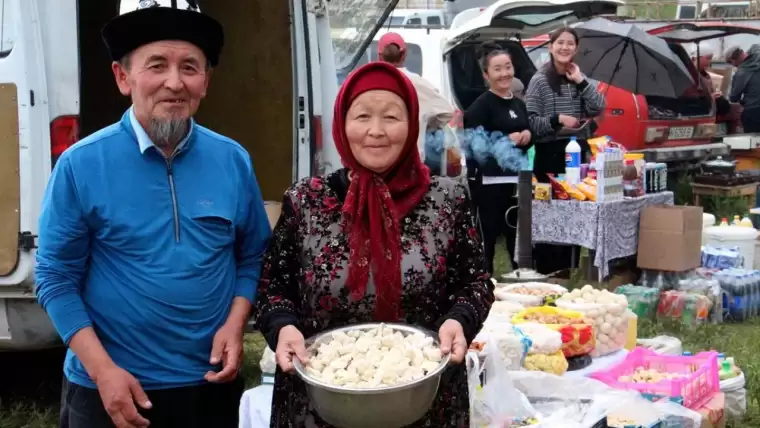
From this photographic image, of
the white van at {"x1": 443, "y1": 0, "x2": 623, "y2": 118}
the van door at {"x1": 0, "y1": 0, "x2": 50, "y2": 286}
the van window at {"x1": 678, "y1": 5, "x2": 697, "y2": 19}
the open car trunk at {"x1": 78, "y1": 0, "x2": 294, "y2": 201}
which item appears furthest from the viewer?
the van window at {"x1": 678, "y1": 5, "x2": 697, "y2": 19}

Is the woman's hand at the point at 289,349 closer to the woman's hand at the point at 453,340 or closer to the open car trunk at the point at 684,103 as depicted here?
the woman's hand at the point at 453,340

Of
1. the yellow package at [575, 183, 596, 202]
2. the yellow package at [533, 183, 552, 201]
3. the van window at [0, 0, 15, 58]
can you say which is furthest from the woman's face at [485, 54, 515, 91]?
the van window at [0, 0, 15, 58]

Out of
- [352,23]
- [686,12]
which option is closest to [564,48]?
[352,23]

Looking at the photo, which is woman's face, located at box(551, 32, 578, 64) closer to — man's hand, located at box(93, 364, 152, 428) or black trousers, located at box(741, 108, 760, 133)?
man's hand, located at box(93, 364, 152, 428)

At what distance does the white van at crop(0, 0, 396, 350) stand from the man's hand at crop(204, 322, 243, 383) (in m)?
1.26

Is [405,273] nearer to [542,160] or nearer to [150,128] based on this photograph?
[150,128]

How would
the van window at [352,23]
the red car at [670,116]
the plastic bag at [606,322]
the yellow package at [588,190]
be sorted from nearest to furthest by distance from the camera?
the plastic bag at [606,322] → the van window at [352,23] → the yellow package at [588,190] → the red car at [670,116]

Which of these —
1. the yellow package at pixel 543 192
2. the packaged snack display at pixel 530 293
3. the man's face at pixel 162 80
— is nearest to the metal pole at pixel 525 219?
the yellow package at pixel 543 192

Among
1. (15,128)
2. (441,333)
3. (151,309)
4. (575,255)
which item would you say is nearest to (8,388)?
(15,128)

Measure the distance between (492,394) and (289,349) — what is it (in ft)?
4.82

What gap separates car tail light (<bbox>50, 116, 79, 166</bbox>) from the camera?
12.4ft

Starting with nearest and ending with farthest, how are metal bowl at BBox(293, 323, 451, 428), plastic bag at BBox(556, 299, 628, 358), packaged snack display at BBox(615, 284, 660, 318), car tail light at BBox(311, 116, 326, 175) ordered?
1. metal bowl at BBox(293, 323, 451, 428)
2. plastic bag at BBox(556, 299, 628, 358)
3. car tail light at BBox(311, 116, 326, 175)
4. packaged snack display at BBox(615, 284, 660, 318)

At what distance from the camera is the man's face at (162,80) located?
223cm

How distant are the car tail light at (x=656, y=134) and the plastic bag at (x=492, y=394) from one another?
288 inches
